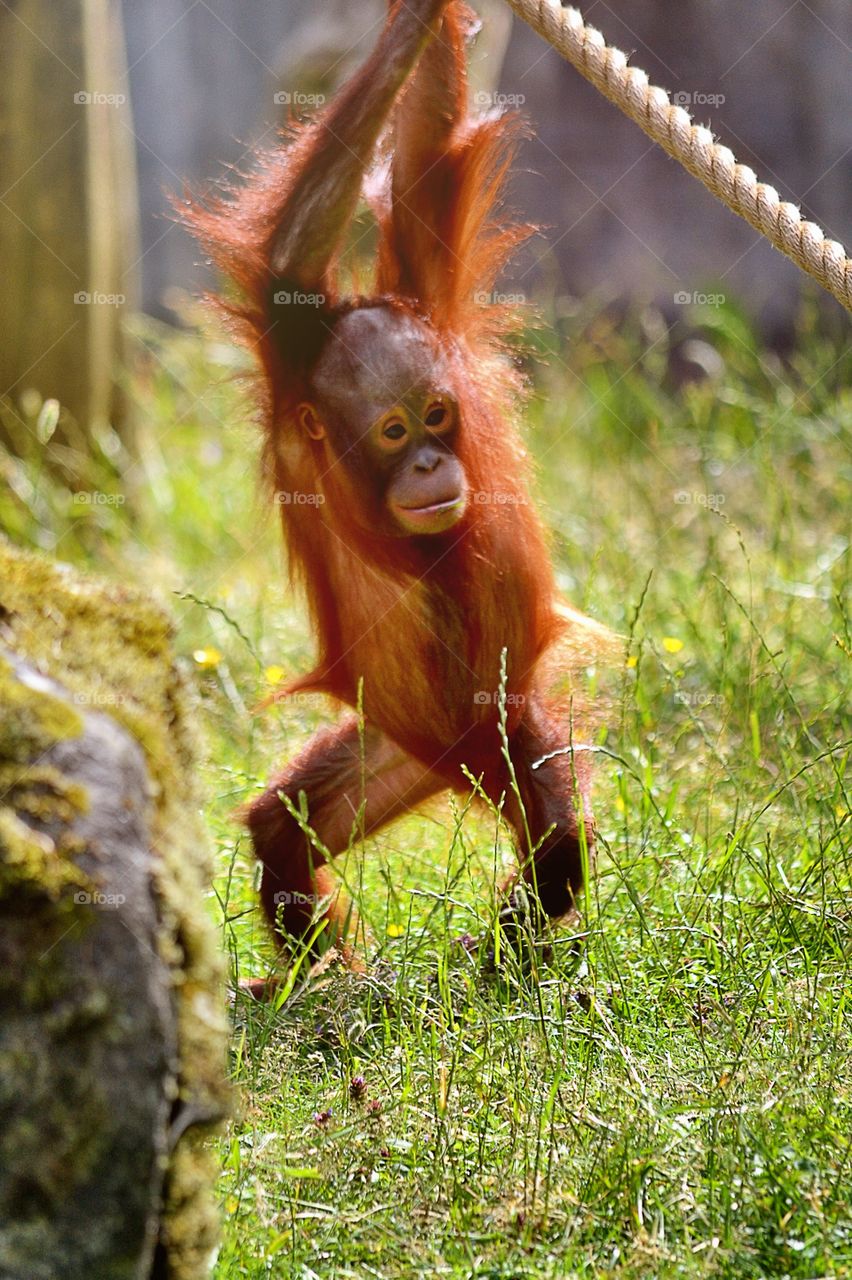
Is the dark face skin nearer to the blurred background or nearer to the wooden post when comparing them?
the blurred background

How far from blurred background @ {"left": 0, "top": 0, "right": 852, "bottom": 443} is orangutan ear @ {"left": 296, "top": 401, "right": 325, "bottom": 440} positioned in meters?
0.52

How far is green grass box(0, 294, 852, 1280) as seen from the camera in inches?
89.5

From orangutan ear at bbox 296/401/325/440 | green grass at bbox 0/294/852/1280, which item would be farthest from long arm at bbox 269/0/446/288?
green grass at bbox 0/294/852/1280

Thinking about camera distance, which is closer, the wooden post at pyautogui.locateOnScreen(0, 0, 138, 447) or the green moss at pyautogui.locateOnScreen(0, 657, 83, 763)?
the green moss at pyautogui.locateOnScreen(0, 657, 83, 763)

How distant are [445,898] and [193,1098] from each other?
3.15 feet

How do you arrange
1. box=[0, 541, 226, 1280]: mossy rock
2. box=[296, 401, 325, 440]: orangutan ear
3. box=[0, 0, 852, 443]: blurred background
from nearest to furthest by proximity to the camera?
box=[0, 541, 226, 1280]: mossy rock → box=[296, 401, 325, 440]: orangutan ear → box=[0, 0, 852, 443]: blurred background

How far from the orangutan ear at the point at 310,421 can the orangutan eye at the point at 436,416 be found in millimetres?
262

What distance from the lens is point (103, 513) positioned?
641 cm

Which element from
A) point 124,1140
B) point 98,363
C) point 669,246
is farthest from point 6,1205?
point 669,246

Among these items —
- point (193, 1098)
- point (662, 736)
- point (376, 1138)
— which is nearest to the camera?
point (193, 1098)

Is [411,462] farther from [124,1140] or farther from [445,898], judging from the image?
[124,1140]

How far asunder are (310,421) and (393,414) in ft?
0.79

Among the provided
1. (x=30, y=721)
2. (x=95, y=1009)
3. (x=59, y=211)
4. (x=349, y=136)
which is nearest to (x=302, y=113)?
(x=349, y=136)

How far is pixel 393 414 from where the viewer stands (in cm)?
328
